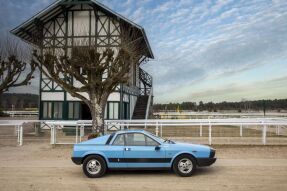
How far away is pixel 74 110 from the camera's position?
28094mm

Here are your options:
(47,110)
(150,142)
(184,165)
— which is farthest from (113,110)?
(184,165)

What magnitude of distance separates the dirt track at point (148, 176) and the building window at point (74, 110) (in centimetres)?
1378

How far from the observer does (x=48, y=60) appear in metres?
18.2

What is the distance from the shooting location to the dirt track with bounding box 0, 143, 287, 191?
8906mm

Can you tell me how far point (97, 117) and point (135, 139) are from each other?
748cm

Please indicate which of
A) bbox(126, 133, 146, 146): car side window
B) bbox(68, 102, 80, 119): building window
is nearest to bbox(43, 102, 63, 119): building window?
bbox(68, 102, 80, 119): building window

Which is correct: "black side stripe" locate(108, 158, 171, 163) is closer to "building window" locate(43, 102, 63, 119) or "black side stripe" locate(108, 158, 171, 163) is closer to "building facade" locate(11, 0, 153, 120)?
"building facade" locate(11, 0, 153, 120)

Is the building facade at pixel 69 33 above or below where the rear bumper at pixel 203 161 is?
above

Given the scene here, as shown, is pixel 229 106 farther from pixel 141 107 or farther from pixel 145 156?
pixel 145 156

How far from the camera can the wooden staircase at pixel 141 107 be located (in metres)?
32.5

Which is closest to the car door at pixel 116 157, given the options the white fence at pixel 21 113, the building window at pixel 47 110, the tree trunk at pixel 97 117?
the tree trunk at pixel 97 117

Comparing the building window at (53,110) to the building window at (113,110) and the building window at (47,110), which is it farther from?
the building window at (113,110)

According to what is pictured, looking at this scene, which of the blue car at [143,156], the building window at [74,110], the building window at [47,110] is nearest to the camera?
the blue car at [143,156]

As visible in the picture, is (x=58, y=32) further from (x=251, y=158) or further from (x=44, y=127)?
(x=251, y=158)
